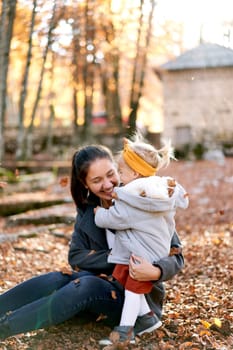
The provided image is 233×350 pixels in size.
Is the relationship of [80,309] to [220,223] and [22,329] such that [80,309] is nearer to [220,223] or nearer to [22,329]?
[22,329]

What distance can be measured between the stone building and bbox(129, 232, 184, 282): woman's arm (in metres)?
24.5

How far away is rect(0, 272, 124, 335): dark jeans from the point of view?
367 cm

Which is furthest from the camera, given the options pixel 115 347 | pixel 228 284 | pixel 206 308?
pixel 228 284

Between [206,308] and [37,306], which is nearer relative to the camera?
[37,306]

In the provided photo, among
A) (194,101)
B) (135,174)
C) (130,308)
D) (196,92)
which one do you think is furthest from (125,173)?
(196,92)

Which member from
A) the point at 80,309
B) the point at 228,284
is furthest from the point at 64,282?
the point at 228,284

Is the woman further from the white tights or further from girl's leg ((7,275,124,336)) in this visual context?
the white tights

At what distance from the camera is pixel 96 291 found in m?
3.76

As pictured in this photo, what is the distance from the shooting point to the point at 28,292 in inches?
152

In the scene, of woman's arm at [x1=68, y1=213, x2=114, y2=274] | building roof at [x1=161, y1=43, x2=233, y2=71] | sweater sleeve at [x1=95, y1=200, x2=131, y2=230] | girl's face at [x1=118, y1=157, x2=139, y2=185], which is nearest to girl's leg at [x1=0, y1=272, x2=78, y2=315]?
woman's arm at [x1=68, y1=213, x2=114, y2=274]

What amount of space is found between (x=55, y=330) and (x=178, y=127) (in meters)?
25.9

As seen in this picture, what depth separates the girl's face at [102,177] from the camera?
4.09 m

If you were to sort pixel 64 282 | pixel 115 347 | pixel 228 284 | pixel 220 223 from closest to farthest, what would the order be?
pixel 115 347
pixel 64 282
pixel 228 284
pixel 220 223

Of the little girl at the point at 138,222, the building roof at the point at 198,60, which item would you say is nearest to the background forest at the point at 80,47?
the building roof at the point at 198,60
